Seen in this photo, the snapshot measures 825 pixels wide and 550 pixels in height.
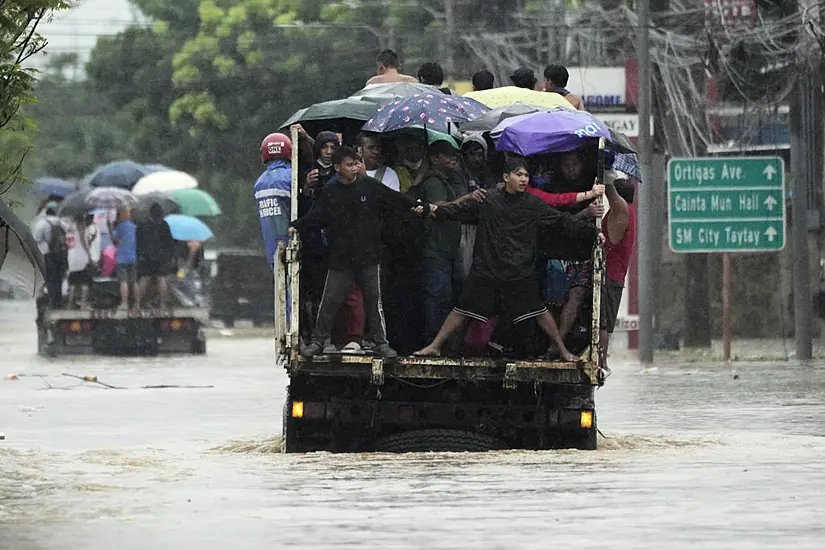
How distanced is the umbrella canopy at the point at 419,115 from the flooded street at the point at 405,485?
2.31 m

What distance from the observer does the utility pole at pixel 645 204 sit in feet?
98.5

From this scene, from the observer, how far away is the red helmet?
16500mm

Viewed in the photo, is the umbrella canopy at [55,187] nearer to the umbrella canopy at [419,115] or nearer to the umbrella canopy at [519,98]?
the umbrella canopy at [519,98]

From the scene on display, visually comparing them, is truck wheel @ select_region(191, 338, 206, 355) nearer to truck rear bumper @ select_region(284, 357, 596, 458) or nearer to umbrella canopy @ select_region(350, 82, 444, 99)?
umbrella canopy @ select_region(350, 82, 444, 99)

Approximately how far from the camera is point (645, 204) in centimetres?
3070

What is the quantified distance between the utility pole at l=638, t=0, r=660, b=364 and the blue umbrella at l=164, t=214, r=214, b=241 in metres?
11.9

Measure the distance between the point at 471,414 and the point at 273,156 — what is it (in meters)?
3.00

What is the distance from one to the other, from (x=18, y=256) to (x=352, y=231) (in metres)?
2.29

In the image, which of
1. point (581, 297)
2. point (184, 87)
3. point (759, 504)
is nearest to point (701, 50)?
point (581, 297)

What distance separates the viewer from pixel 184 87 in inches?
2324

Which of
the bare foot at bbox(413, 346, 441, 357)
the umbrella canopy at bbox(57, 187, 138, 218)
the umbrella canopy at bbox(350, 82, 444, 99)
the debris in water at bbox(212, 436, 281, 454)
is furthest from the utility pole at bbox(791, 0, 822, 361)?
the bare foot at bbox(413, 346, 441, 357)

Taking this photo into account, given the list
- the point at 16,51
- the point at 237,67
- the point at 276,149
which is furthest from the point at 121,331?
the point at 237,67

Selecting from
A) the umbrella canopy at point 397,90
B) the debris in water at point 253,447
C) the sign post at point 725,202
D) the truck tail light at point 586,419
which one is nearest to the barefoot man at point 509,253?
the truck tail light at point 586,419

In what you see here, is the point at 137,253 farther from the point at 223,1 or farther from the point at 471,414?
the point at 223,1
